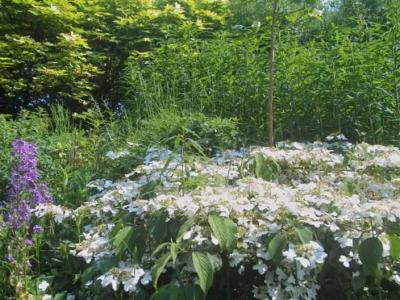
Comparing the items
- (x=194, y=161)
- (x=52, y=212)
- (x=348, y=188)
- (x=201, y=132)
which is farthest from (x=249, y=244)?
(x=201, y=132)

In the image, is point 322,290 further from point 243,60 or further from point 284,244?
point 243,60

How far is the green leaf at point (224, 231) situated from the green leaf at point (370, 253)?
0.47 meters

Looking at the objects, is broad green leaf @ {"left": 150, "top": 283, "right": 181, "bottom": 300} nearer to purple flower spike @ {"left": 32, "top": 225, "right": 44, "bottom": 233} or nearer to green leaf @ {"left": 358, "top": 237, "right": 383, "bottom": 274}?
green leaf @ {"left": 358, "top": 237, "right": 383, "bottom": 274}

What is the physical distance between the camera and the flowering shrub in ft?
6.59

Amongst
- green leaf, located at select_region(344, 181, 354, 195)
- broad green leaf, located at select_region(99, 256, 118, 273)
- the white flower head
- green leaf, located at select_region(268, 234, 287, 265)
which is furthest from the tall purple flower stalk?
green leaf, located at select_region(344, 181, 354, 195)

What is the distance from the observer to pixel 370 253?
76.5 inches

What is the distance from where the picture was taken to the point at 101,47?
7004 mm

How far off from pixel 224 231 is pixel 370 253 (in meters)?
0.55

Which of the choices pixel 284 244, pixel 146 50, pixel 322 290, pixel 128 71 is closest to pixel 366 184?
pixel 322 290

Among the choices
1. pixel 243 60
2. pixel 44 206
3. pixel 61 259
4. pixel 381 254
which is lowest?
pixel 61 259

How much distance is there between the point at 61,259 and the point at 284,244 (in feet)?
4.40

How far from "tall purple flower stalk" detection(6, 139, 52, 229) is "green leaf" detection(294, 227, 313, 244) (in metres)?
1.40

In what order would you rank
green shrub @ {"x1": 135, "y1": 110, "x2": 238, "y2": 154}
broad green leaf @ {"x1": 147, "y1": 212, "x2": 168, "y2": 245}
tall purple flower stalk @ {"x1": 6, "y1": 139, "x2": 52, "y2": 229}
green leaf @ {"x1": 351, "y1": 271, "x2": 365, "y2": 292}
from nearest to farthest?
green leaf @ {"x1": 351, "y1": 271, "x2": 365, "y2": 292}, broad green leaf @ {"x1": 147, "y1": 212, "x2": 168, "y2": 245}, tall purple flower stalk @ {"x1": 6, "y1": 139, "x2": 52, "y2": 229}, green shrub @ {"x1": 135, "y1": 110, "x2": 238, "y2": 154}

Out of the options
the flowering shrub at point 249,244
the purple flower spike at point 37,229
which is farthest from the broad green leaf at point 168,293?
the purple flower spike at point 37,229
